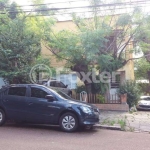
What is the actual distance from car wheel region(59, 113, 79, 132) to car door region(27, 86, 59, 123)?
16.7 inches

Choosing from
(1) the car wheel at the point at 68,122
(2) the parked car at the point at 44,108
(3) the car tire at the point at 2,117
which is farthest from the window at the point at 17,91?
(1) the car wheel at the point at 68,122

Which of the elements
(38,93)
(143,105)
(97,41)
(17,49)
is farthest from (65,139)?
(143,105)

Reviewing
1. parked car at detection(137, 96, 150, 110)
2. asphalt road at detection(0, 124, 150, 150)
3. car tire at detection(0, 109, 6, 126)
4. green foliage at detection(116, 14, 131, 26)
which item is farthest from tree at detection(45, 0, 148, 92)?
car tire at detection(0, 109, 6, 126)

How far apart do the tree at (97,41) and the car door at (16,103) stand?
4.92 m

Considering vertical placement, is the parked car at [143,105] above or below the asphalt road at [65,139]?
above

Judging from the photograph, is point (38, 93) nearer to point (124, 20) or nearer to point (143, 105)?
point (124, 20)

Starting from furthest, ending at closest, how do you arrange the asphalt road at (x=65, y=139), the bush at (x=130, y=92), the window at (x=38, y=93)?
1. the bush at (x=130, y=92)
2. the window at (x=38, y=93)
3. the asphalt road at (x=65, y=139)

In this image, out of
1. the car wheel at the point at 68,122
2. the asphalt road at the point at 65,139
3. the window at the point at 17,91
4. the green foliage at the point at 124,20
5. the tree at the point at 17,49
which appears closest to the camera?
the asphalt road at the point at 65,139

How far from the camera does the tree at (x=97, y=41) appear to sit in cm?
1309

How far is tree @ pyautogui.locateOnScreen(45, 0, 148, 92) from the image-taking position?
13094 millimetres

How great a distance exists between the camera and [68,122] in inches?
336

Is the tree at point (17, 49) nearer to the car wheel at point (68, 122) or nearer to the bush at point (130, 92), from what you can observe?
the car wheel at point (68, 122)

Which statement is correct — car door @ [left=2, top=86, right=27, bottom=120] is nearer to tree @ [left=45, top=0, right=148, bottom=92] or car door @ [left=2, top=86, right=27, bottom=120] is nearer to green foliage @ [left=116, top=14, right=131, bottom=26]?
tree @ [left=45, top=0, right=148, bottom=92]

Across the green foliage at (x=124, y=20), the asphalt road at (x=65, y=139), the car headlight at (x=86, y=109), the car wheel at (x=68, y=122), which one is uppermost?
the green foliage at (x=124, y=20)
